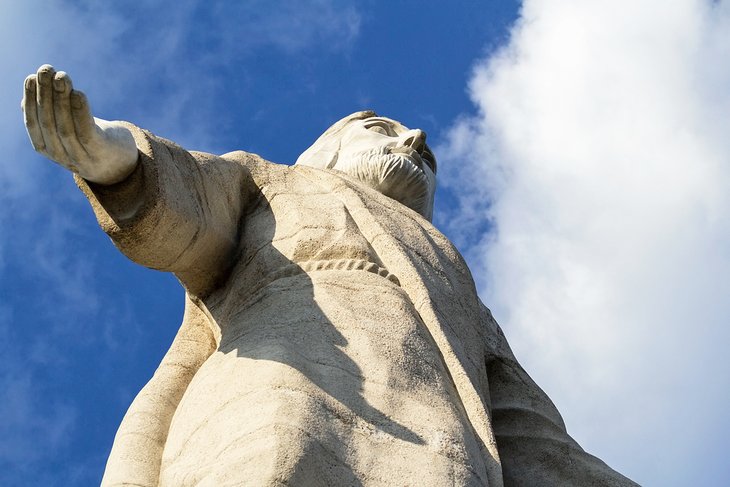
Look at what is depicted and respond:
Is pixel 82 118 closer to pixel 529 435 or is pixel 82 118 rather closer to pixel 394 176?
pixel 529 435

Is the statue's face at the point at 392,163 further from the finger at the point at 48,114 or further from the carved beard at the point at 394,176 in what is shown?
the finger at the point at 48,114

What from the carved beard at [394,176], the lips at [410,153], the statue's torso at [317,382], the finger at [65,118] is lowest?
the statue's torso at [317,382]

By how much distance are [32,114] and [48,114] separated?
0.07m

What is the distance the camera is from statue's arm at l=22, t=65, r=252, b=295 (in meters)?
Result: 5.44

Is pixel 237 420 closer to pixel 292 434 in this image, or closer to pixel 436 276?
pixel 292 434

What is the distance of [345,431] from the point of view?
16.7 feet

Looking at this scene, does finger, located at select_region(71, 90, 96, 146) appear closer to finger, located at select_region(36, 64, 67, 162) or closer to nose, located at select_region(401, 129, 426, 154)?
finger, located at select_region(36, 64, 67, 162)

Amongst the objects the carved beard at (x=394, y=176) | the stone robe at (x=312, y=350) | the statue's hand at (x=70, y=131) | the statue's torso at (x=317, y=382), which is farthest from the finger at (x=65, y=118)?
the carved beard at (x=394, y=176)

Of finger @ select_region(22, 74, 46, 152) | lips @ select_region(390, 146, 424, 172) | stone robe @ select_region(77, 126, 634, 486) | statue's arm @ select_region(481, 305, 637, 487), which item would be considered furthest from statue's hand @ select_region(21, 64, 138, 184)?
lips @ select_region(390, 146, 424, 172)

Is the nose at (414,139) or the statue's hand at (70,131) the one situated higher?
the nose at (414,139)

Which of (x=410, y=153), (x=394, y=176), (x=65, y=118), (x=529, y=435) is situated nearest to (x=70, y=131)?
(x=65, y=118)

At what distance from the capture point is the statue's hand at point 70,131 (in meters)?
5.36

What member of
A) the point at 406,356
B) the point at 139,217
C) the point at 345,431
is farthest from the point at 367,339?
the point at 139,217

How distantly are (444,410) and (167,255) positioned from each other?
147cm
